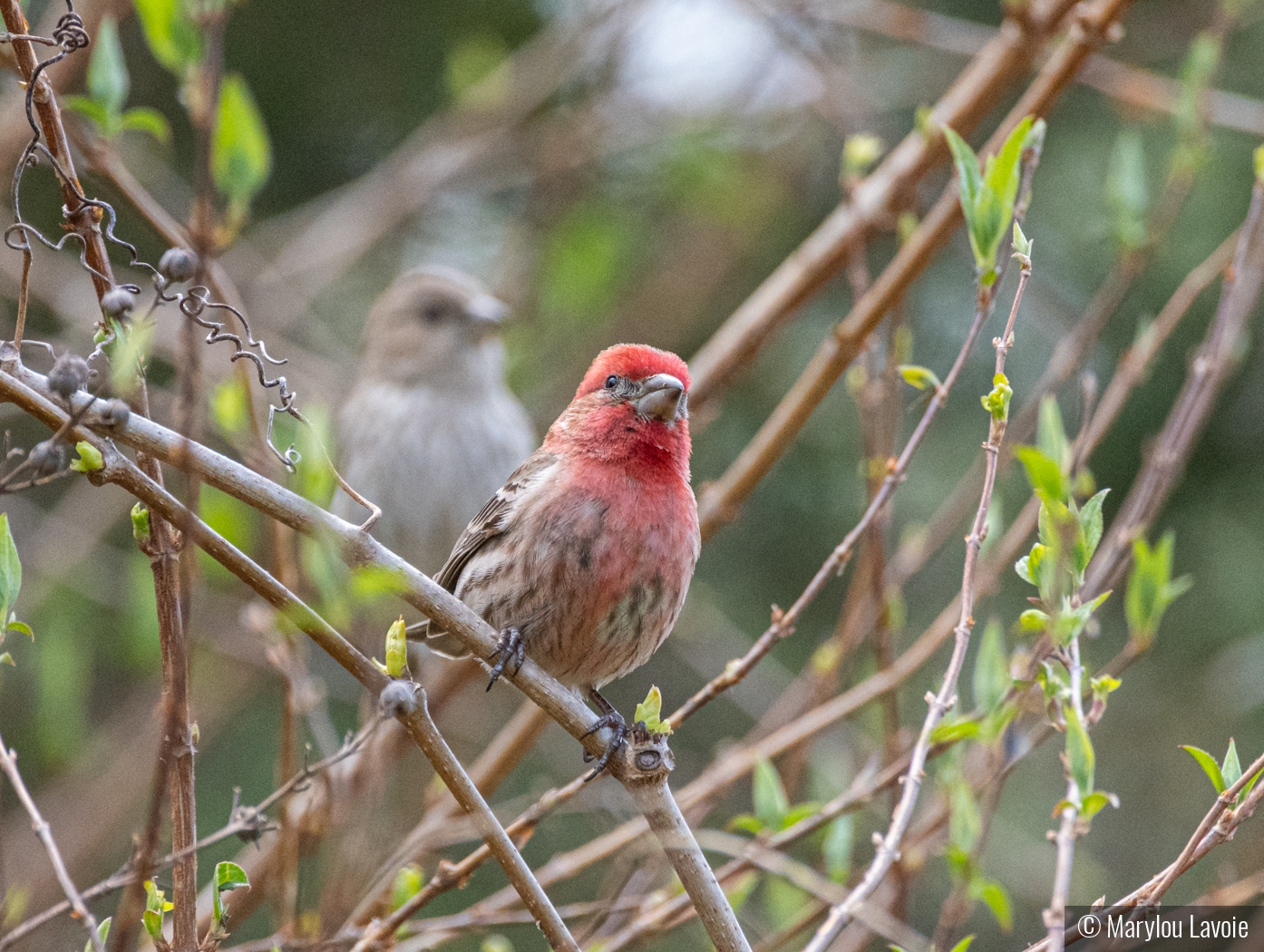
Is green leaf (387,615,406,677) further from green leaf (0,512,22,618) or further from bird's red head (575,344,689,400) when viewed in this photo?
bird's red head (575,344,689,400)

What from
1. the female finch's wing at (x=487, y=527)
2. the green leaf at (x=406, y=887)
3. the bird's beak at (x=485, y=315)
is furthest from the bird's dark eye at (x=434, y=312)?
the green leaf at (x=406, y=887)

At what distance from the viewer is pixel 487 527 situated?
12.5 ft

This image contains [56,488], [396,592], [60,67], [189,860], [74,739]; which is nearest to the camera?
[189,860]

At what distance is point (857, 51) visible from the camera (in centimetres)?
741

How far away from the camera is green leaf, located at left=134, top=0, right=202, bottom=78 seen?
326cm

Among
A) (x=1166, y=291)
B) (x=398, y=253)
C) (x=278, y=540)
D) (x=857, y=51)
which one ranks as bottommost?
(x=278, y=540)

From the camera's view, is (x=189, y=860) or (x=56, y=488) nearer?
(x=189, y=860)

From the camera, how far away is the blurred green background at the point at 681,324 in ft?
19.7

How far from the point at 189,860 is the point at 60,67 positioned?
3.07 m

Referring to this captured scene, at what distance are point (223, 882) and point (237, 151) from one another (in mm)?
1911

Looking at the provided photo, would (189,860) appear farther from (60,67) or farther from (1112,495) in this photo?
(1112,495)

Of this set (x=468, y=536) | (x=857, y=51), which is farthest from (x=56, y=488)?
(x=857, y=51)

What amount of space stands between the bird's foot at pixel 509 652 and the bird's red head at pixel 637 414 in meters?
0.58

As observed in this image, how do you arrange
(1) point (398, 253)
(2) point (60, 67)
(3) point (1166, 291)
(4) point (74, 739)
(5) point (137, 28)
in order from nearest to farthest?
1. (2) point (60, 67)
2. (4) point (74, 739)
3. (3) point (1166, 291)
4. (5) point (137, 28)
5. (1) point (398, 253)
